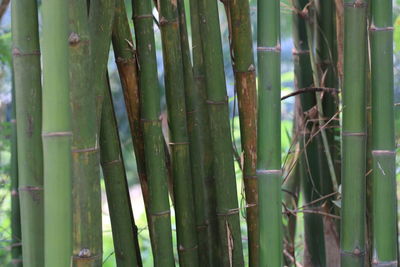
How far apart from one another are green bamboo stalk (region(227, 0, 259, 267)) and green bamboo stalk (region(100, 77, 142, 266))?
20 cm

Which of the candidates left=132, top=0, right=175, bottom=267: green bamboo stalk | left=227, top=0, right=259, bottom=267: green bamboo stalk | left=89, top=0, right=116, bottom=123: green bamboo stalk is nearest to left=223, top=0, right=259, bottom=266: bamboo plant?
left=227, top=0, right=259, bottom=267: green bamboo stalk

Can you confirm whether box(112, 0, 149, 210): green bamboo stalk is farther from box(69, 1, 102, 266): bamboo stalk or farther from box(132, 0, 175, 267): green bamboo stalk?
box(69, 1, 102, 266): bamboo stalk

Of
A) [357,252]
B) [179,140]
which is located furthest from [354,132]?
[179,140]

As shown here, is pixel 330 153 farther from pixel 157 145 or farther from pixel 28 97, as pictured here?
pixel 28 97

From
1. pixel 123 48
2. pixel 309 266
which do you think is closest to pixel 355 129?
pixel 123 48

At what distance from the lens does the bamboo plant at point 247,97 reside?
3.27 feet

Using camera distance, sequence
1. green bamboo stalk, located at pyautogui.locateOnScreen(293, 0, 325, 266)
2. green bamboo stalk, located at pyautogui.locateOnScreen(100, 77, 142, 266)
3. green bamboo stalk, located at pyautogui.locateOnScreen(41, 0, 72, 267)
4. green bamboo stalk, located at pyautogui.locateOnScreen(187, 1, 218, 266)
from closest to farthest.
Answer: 1. green bamboo stalk, located at pyautogui.locateOnScreen(41, 0, 72, 267)
2. green bamboo stalk, located at pyautogui.locateOnScreen(100, 77, 142, 266)
3. green bamboo stalk, located at pyautogui.locateOnScreen(187, 1, 218, 266)
4. green bamboo stalk, located at pyautogui.locateOnScreen(293, 0, 325, 266)

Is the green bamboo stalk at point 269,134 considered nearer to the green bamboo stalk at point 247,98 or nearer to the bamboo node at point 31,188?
the green bamboo stalk at point 247,98

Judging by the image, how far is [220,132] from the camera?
99cm

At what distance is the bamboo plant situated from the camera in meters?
1.00

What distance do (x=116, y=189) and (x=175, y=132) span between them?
14cm

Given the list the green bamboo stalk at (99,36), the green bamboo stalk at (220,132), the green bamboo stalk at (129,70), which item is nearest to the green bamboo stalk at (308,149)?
the green bamboo stalk at (220,132)

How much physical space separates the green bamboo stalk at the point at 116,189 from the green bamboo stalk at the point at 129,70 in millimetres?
39

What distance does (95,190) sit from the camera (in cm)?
74
